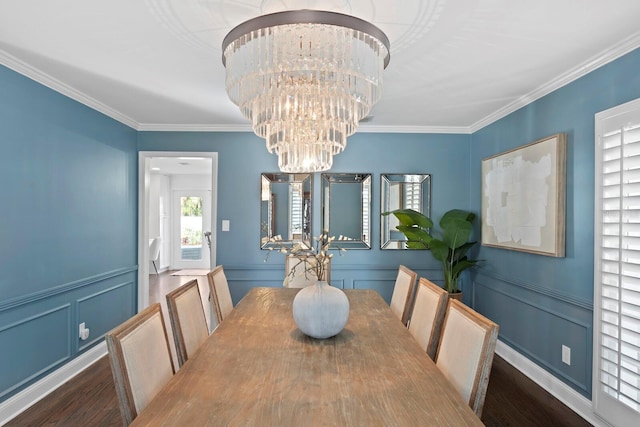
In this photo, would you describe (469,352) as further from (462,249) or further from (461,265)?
(462,249)

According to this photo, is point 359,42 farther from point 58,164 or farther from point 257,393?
point 58,164

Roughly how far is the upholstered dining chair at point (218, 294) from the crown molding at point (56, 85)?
1.85m

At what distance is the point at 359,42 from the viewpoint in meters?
1.51

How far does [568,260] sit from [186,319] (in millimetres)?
2552

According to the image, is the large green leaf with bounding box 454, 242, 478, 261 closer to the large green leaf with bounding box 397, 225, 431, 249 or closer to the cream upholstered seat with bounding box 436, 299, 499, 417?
the large green leaf with bounding box 397, 225, 431, 249

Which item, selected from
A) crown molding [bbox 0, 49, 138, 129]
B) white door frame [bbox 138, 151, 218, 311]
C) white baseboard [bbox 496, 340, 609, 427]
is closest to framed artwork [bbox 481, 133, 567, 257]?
white baseboard [bbox 496, 340, 609, 427]

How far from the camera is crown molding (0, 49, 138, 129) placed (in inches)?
95.0

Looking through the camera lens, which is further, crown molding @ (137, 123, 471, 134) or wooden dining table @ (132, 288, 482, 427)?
crown molding @ (137, 123, 471, 134)

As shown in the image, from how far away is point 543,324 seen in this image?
295 centimetres

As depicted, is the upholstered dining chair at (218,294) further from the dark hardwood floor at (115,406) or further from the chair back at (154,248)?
the chair back at (154,248)

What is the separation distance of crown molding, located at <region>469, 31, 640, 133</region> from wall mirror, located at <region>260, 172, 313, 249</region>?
2038 millimetres

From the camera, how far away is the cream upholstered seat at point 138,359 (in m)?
1.22

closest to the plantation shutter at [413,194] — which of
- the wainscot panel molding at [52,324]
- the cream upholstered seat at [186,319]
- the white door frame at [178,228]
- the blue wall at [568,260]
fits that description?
the blue wall at [568,260]

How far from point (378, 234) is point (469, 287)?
3.82ft
